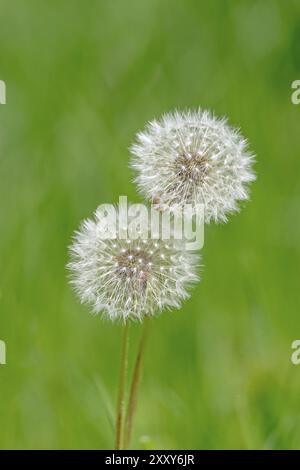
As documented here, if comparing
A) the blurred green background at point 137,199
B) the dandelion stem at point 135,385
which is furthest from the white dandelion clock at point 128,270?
the blurred green background at point 137,199

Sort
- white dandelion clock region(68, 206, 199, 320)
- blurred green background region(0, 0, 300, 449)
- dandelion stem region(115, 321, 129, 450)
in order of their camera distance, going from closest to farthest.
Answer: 1. dandelion stem region(115, 321, 129, 450)
2. white dandelion clock region(68, 206, 199, 320)
3. blurred green background region(0, 0, 300, 449)

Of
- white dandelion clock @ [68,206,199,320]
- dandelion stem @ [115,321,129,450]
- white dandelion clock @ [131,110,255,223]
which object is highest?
white dandelion clock @ [131,110,255,223]

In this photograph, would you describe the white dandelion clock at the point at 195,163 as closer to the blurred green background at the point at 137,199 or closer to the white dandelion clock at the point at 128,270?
the white dandelion clock at the point at 128,270

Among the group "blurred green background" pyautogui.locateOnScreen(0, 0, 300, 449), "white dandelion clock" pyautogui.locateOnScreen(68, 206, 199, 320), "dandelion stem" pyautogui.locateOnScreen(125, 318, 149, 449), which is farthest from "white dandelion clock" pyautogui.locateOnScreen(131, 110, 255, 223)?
"blurred green background" pyautogui.locateOnScreen(0, 0, 300, 449)

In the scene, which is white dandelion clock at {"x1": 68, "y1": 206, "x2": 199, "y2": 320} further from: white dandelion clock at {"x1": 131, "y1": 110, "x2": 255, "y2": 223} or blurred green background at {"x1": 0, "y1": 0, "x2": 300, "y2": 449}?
blurred green background at {"x1": 0, "y1": 0, "x2": 300, "y2": 449}
